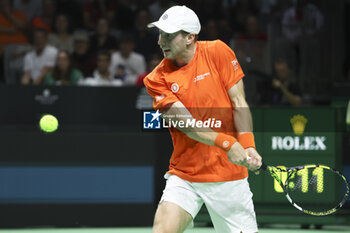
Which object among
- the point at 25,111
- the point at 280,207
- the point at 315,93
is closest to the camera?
the point at 280,207

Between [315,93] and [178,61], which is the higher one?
[178,61]

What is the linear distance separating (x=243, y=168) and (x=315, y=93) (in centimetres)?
583

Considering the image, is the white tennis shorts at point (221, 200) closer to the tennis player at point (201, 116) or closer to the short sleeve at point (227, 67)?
the tennis player at point (201, 116)

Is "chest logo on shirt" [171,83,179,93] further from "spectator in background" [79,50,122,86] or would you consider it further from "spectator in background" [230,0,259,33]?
"spectator in background" [230,0,259,33]

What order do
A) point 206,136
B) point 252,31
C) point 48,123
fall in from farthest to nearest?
point 252,31
point 48,123
point 206,136

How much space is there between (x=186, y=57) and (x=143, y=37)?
619 cm

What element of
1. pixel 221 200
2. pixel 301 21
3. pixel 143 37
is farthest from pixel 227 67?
pixel 301 21

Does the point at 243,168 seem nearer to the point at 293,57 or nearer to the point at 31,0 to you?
the point at 293,57

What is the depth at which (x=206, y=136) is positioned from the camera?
434 centimetres

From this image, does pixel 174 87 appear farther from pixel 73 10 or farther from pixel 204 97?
pixel 73 10

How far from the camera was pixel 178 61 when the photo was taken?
4566 mm

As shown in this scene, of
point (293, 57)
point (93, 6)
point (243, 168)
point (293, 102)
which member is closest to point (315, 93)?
point (293, 57)

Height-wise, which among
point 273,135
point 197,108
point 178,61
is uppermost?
point 178,61

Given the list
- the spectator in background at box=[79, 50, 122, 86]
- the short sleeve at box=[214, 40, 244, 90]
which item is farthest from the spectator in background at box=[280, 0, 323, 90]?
the short sleeve at box=[214, 40, 244, 90]
